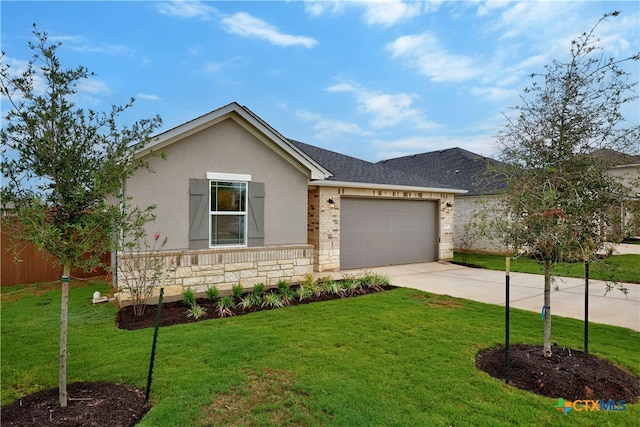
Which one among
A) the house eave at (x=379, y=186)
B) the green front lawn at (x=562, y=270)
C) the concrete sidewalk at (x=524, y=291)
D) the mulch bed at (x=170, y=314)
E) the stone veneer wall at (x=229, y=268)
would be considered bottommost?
the mulch bed at (x=170, y=314)

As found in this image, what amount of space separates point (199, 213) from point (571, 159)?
23.7 feet

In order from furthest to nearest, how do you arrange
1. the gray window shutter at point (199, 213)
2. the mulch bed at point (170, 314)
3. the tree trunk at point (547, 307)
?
the gray window shutter at point (199, 213)
the mulch bed at point (170, 314)
the tree trunk at point (547, 307)

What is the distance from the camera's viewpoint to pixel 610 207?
4.11 meters

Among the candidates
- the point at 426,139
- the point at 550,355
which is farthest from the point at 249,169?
the point at 426,139

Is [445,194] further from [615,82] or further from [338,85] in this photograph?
[615,82]

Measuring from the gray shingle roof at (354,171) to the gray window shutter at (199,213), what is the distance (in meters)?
4.36

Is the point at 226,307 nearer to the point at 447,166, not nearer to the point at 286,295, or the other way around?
the point at 286,295

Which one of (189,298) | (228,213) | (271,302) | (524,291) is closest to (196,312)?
(189,298)

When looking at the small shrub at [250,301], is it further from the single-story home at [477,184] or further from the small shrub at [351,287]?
the single-story home at [477,184]

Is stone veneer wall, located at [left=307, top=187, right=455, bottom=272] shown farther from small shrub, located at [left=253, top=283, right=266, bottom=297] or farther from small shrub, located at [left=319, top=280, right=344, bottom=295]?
small shrub, located at [left=253, top=283, right=266, bottom=297]

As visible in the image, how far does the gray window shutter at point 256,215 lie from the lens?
9109 mm

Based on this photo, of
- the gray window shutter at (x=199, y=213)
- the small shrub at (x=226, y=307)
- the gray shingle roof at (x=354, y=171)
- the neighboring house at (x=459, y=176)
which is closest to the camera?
the small shrub at (x=226, y=307)

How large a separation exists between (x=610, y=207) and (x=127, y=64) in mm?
12414

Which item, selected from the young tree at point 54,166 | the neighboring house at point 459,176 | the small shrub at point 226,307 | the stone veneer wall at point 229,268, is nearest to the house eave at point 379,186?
the neighboring house at point 459,176
